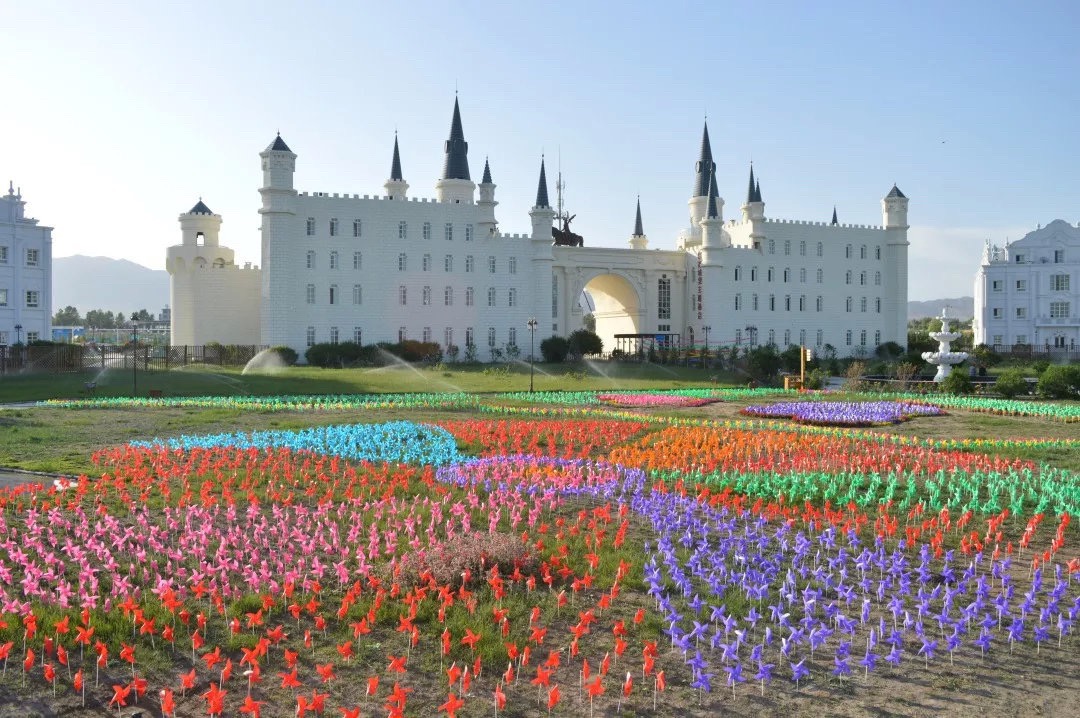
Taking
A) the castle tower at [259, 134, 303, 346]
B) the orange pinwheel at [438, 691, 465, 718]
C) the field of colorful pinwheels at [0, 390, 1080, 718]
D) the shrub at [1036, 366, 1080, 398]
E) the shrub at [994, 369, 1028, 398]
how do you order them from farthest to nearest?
the castle tower at [259, 134, 303, 346]
the shrub at [994, 369, 1028, 398]
the shrub at [1036, 366, 1080, 398]
the field of colorful pinwheels at [0, 390, 1080, 718]
the orange pinwheel at [438, 691, 465, 718]

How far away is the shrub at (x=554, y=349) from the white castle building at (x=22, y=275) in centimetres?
2842

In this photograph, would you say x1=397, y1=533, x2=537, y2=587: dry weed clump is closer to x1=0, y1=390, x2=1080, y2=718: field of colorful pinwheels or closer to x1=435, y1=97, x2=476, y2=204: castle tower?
x1=0, y1=390, x2=1080, y2=718: field of colorful pinwheels

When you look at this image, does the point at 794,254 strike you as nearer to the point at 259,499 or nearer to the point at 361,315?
the point at 361,315

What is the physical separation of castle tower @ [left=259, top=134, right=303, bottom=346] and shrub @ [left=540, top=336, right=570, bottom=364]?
50.5 ft

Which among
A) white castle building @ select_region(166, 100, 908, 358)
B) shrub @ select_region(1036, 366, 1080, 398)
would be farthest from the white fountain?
white castle building @ select_region(166, 100, 908, 358)

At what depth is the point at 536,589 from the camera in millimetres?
8461

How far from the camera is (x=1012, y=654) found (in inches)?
279

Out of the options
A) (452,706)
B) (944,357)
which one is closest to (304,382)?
(944,357)

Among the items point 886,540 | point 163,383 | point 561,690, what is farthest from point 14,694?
point 163,383

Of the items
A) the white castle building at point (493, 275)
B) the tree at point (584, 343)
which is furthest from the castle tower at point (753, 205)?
the tree at point (584, 343)

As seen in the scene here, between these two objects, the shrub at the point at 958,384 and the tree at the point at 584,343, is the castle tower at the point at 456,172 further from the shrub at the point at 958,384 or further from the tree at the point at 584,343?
the shrub at the point at 958,384

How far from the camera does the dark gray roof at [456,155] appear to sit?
206 feet

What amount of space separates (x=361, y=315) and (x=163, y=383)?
24059 mm

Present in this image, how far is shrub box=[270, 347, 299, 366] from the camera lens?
52.9m
